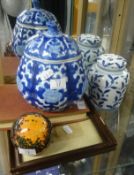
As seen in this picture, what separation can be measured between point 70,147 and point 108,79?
0.57 ft

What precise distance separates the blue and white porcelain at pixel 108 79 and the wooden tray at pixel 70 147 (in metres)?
0.07

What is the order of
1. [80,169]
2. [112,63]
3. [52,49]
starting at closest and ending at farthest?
[52,49] < [112,63] < [80,169]

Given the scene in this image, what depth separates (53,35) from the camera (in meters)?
0.38

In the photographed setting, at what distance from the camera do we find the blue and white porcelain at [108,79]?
19.0 inches

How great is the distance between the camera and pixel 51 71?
1.24 ft

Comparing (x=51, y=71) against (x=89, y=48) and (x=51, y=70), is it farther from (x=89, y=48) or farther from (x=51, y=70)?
(x=89, y=48)

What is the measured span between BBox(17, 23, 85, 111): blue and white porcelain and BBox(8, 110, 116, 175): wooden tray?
68mm

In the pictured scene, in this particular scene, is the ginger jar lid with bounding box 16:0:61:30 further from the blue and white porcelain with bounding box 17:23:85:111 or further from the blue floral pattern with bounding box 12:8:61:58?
the blue and white porcelain with bounding box 17:23:85:111

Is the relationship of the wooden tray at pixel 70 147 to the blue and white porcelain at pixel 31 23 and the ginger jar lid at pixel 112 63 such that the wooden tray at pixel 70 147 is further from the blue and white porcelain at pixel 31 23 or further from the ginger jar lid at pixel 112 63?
the blue and white porcelain at pixel 31 23

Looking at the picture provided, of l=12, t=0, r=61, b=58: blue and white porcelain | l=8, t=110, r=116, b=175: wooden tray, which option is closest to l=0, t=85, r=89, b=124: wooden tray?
l=8, t=110, r=116, b=175: wooden tray

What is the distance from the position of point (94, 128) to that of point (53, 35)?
0.65 feet

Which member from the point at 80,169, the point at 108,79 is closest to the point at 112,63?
the point at 108,79

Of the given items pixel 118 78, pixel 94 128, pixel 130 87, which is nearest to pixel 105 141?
pixel 94 128

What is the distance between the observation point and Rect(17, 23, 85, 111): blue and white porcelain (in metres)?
0.38
